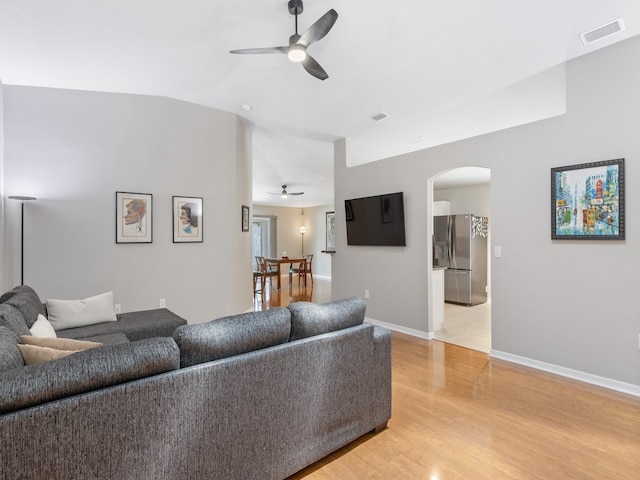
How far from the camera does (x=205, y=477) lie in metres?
1.41

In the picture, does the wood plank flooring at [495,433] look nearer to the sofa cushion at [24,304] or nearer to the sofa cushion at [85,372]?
the sofa cushion at [85,372]

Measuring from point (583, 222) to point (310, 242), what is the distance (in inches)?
361

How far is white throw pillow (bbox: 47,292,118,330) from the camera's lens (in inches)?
114

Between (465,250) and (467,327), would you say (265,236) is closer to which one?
(465,250)

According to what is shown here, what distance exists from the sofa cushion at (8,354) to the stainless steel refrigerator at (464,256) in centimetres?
565

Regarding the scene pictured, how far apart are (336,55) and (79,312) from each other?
3339mm

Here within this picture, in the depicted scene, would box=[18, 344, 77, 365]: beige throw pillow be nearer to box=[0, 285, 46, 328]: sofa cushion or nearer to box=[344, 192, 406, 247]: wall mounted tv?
box=[0, 285, 46, 328]: sofa cushion

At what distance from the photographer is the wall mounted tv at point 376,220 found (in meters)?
4.36

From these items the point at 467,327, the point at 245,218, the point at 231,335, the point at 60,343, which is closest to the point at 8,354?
the point at 60,343

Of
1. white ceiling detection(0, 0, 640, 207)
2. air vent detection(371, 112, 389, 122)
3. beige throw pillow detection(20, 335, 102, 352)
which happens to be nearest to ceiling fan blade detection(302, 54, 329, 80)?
white ceiling detection(0, 0, 640, 207)

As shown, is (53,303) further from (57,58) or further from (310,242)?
(310,242)

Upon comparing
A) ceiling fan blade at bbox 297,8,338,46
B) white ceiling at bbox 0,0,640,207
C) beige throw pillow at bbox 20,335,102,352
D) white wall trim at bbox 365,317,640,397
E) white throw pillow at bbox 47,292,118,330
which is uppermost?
white ceiling at bbox 0,0,640,207

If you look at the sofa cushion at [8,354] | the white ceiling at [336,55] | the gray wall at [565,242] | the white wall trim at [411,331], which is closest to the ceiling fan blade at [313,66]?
the white ceiling at [336,55]

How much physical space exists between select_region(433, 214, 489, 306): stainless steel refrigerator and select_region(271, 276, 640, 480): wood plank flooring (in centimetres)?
299
